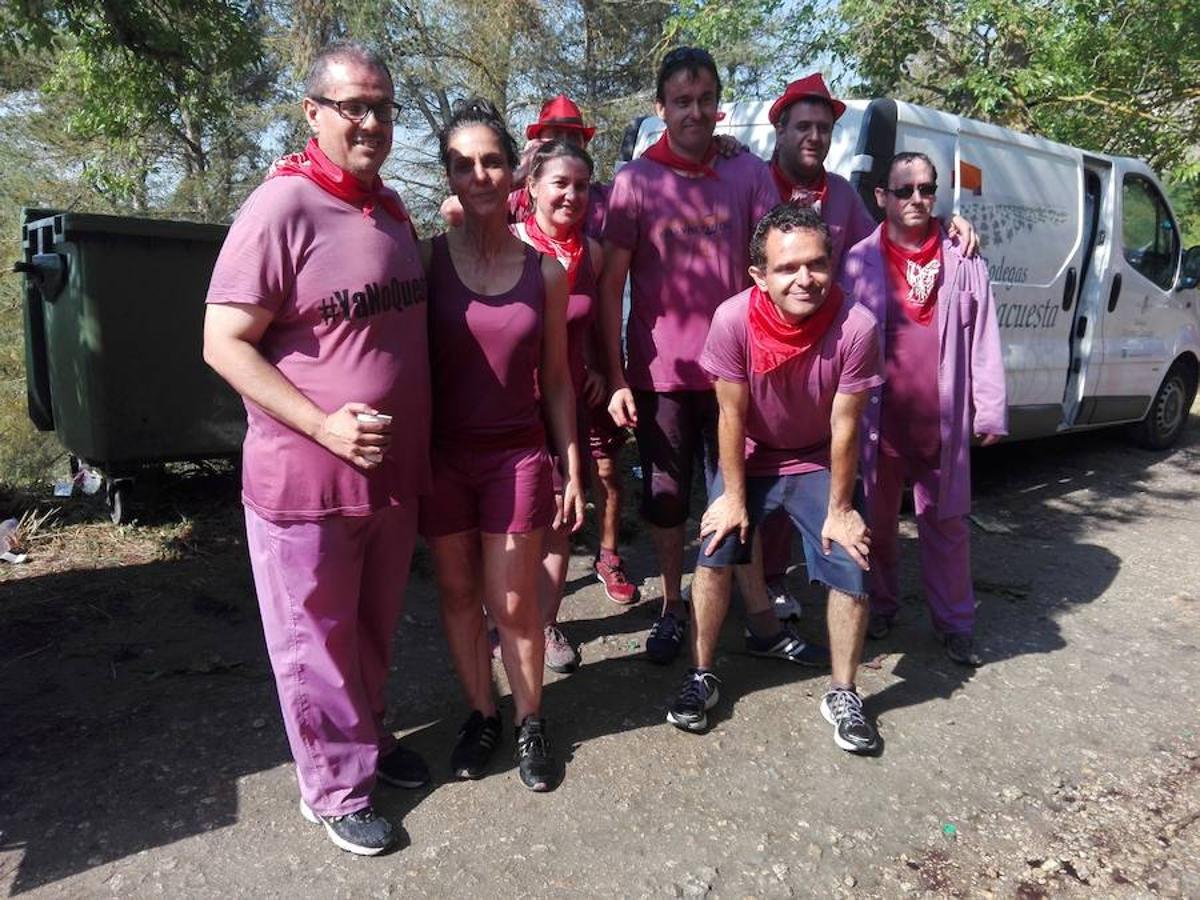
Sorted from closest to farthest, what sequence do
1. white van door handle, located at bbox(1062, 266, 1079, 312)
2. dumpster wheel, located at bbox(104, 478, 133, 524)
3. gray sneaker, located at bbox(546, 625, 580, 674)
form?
1. gray sneaker, located at bbox(546, 625, 580, 674)
2. dumpster wheel, located at bbox(104, 478, 133, 524)
3. white van door handle, located at bbox(1062, 266, 1079, 312)

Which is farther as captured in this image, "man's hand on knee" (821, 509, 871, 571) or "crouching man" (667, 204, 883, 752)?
"man's hand on knee" (821, 509, 871, 571)

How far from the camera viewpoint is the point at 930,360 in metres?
3.71

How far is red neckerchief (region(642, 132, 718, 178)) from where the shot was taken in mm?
3510

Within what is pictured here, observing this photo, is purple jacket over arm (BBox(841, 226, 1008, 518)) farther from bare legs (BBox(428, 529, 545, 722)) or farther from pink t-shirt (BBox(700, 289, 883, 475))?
bare legs (BBox(428, 529, 545, 722))

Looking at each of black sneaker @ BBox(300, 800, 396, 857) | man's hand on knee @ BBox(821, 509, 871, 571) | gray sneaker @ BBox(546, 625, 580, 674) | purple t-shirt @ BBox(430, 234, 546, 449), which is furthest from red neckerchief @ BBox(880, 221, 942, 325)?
black sneaker @ BBox(300, 800, 396, 857)

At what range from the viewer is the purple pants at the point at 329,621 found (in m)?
2.46

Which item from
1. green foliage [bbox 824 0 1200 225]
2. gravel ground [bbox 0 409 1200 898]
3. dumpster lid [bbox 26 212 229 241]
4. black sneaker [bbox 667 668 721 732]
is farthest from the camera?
green foliage [bbox 824 0 1200 225]

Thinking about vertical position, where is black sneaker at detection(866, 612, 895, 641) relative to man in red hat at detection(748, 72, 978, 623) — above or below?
below

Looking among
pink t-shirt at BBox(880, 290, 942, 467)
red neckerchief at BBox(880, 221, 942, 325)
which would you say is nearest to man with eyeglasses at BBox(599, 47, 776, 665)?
red neckerchief at BBox(880, 221, 942, 325)

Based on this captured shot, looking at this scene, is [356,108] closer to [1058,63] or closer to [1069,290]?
[1069,290]

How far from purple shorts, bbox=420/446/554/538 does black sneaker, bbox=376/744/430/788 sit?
2.31 ft

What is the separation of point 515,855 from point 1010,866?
136cm

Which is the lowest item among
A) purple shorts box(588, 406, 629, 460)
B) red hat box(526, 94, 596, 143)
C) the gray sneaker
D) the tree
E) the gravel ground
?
the gravel ground

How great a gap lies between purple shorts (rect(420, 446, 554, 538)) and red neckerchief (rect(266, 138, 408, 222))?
0.75 m
